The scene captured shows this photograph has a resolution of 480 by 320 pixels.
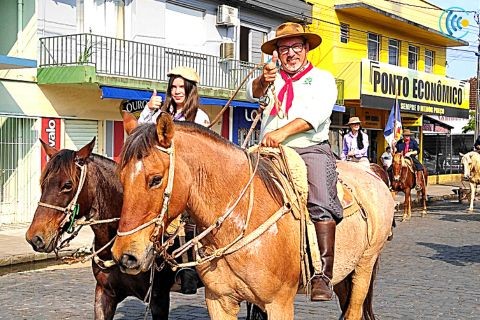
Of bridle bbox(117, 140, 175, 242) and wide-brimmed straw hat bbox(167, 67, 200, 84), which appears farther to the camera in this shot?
wide-brimmed straw hat bbox(167, 67, 200, 84)

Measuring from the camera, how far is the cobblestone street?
7.69m

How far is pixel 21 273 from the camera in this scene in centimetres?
1059

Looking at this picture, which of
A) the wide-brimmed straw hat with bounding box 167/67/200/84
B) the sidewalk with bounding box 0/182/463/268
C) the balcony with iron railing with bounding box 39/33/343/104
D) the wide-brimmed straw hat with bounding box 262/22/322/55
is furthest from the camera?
the balcony with iron railing with bounding box 39/33/343/104

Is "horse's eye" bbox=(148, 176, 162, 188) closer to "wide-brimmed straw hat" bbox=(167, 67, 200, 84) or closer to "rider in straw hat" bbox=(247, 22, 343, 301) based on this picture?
"rider in straw hat" bbox=(247, 22, 343, 301)

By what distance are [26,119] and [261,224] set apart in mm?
12611

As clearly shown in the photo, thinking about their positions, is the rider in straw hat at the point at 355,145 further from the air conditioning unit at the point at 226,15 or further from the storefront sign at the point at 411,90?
the storefront sign at the point at 411,90

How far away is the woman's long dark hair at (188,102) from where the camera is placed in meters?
5.31

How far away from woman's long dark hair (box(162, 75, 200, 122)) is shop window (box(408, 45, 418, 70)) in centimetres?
2810

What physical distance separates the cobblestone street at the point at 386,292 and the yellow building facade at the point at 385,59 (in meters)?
11.4

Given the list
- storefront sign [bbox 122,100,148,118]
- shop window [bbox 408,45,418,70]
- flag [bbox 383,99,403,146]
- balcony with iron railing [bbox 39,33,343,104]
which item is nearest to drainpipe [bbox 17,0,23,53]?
balcony with iron railing [bbox 39,33,343,104]

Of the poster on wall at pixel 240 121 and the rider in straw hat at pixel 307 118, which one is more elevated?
the poster on wall at pixel 240 121

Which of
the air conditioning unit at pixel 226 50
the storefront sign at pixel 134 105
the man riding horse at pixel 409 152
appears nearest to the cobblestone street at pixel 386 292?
the storefront sign at pixel 134 105

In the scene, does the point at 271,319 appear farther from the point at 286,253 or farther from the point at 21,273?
the point at 21,273

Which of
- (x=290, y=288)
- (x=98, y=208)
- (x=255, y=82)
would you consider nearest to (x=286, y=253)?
(x=290, y=288)
